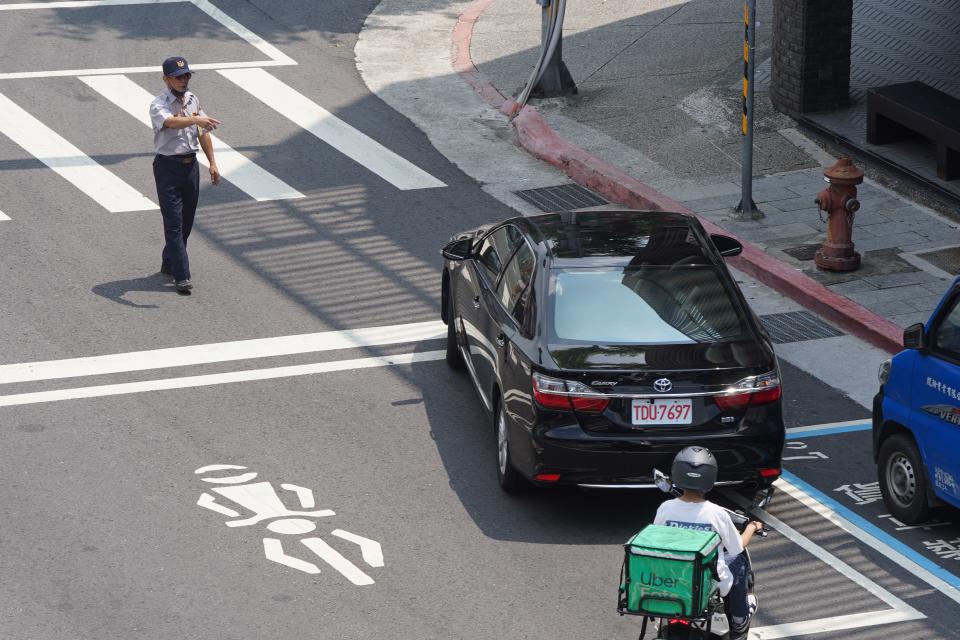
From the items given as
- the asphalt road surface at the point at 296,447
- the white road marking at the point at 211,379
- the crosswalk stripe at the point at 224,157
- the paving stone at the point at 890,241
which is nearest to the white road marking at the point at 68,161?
the asphalt road surface at the point at 296,447

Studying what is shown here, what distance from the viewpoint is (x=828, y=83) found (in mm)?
17062

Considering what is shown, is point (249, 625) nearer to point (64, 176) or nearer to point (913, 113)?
point (64, 176)

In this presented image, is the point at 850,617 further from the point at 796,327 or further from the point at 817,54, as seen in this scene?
the point at 817,54

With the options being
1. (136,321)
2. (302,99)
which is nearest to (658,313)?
(136,321)

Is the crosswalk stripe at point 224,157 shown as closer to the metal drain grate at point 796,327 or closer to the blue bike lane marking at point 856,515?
the metal drain grate at point 796,327

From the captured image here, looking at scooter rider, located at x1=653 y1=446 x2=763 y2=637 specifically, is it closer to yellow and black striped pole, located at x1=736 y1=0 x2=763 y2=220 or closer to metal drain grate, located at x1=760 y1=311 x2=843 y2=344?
metal drain grate, located at x1=760 y1=311 x2=843 y2=344

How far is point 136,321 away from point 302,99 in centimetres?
700

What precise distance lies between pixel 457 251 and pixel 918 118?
709cm

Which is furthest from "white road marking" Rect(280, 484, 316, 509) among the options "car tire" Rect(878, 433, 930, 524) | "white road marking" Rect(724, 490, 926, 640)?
"car tire" Rect(878, 433, 930, 524)

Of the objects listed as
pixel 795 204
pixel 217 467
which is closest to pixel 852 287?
pixel 795 204

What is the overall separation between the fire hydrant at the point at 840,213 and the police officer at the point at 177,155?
5.50 metres

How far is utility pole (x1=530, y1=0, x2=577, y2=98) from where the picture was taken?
58.6ft

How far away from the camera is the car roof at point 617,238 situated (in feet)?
30.7

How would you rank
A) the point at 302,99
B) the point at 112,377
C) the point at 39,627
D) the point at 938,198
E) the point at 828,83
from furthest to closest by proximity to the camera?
the point at 302,99, the point at 828,83, the point at 938,198, the point at 112,377, the point at 39,627
